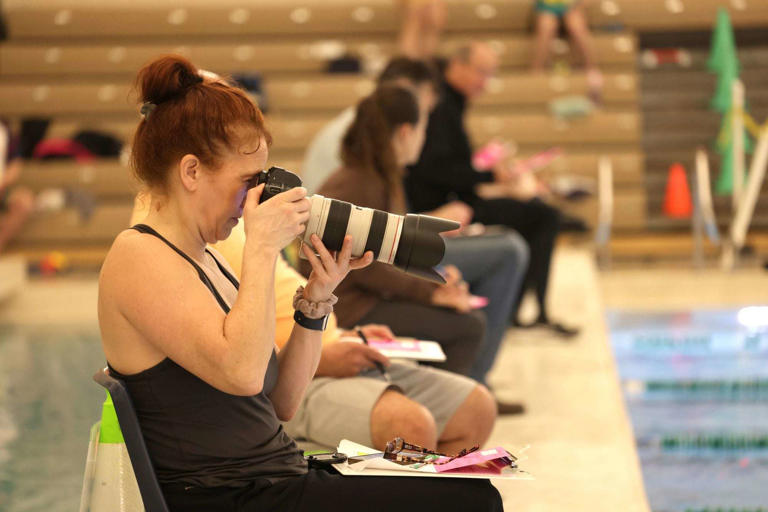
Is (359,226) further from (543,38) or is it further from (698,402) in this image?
(543,38)

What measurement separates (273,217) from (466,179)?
3.21 m

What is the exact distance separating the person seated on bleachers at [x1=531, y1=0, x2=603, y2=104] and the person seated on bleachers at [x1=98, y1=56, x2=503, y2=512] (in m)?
7.71

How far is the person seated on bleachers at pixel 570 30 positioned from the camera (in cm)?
904

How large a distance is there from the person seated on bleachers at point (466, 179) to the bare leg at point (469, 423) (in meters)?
2.06

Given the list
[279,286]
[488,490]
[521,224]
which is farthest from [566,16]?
[488,490]

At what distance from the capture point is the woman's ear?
1604 mm

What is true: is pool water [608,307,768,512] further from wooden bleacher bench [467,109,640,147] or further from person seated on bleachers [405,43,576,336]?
wooden bleacher bench [467,109,640,147]

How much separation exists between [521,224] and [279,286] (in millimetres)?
2888

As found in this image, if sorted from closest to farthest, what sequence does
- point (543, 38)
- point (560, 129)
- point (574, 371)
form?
point (574, 371), point (560, 129), point (543, 38)

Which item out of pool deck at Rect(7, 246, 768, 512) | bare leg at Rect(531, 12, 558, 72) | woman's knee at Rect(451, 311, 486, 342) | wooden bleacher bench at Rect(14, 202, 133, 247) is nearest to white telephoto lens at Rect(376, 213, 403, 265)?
pool deck at Rect(7, 246, 768, 512)

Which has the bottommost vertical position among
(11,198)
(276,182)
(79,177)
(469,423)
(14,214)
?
(14,214)

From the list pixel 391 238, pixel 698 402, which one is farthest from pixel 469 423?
pixel 698 402

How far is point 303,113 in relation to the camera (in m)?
9.31

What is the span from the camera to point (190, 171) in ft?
5.31
